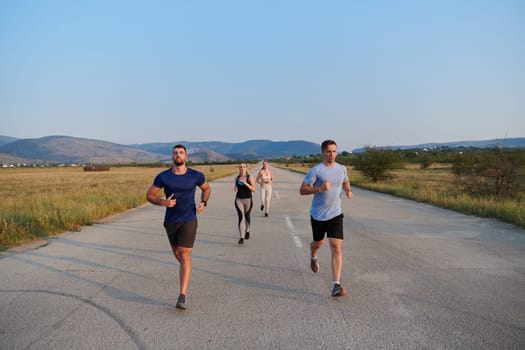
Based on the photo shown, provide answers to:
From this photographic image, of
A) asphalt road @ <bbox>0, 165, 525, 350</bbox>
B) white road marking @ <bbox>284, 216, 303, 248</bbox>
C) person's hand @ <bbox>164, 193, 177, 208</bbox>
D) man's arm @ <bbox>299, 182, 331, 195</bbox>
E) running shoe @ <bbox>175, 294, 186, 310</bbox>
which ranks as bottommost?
white road marking @ <bbox>284, 216, 303, 248</bbox>

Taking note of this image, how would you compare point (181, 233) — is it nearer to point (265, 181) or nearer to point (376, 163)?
point (265, 181)

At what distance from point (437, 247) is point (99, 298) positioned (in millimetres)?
6219

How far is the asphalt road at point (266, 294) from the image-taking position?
3.41 m

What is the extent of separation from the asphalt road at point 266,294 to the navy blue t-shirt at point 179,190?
42.0 inches

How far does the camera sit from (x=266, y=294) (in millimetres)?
4582

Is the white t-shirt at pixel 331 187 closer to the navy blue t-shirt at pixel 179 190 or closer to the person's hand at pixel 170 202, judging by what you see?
the navy blue t-shirt at pixel 179 190

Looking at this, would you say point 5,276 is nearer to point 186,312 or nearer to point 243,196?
point 186,312

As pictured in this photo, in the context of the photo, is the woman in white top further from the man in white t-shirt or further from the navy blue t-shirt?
the navy blue t-shirt

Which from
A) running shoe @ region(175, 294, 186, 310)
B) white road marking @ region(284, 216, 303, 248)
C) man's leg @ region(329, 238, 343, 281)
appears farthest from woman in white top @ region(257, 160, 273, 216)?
running shoe @ region(175, 294, 186, 310)

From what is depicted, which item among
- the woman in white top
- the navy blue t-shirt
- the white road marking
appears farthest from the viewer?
the woman in white top

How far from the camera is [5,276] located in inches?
210

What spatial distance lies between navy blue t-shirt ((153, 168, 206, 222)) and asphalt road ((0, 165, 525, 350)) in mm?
1067

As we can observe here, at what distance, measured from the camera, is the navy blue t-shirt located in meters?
4.23

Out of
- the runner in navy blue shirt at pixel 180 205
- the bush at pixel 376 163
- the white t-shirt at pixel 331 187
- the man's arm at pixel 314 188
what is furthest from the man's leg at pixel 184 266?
the bush at pixel 376 163
